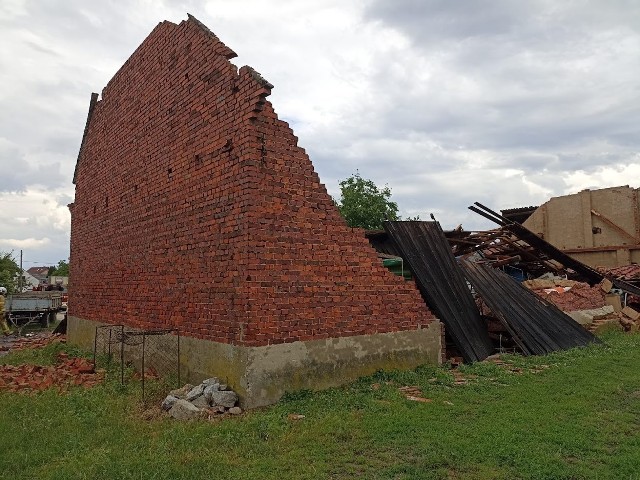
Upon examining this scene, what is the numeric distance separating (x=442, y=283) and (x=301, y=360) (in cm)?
373

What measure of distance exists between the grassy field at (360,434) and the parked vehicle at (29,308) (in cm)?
1624

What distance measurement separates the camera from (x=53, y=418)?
545cm

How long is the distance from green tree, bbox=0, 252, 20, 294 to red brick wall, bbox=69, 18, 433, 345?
3184cm

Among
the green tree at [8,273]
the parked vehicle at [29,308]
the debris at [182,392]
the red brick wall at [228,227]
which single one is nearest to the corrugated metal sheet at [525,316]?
the red brick wall at [228,227]

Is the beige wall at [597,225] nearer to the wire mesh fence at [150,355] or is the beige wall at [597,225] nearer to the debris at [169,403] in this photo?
the wire mesh fence at [150,355]

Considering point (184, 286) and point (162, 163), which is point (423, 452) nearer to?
point (184, 286)

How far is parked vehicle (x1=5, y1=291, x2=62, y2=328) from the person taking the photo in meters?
20.5

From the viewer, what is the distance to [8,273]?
120 ft

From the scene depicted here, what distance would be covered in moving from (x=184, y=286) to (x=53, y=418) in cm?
238

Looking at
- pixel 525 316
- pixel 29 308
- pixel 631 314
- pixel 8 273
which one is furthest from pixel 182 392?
pixel 8 273

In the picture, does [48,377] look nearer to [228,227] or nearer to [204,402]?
[204,402]

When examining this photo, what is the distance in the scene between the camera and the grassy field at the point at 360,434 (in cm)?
384

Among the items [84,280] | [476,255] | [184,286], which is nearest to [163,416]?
[184,286]

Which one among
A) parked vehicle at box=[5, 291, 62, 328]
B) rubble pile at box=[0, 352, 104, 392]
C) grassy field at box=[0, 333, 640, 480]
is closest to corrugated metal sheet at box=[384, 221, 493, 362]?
grassy field at box=[0, 333, 640, 480]
